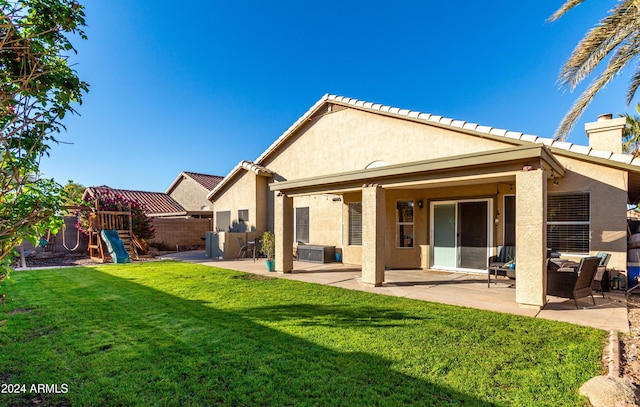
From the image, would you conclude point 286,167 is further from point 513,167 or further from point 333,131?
point 513,167

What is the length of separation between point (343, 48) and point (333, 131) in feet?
24.3

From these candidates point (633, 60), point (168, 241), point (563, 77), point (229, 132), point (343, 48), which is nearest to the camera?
point (633, 60)

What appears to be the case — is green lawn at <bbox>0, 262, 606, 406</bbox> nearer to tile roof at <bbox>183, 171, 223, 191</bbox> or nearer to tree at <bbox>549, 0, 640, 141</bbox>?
tree at <bbox>549, 0, 640, 141</bbox>

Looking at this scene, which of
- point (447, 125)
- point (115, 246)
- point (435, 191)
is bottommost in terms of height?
point (115, 246)

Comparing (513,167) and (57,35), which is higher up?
(57,35)

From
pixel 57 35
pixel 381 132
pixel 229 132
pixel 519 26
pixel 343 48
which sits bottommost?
pixel 57 35

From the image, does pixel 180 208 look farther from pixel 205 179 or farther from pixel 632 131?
pixel 632 131

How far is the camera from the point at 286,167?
18.2 m

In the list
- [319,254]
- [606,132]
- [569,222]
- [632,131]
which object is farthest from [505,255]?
[632,131]

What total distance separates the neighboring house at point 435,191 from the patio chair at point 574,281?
0.67 meters

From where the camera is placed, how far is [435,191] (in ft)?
42.5

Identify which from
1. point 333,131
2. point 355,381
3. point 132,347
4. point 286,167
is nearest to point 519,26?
point 333,131

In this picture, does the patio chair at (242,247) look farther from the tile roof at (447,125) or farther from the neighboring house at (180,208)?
the neighboring house at (180,208)

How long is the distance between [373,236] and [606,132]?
7818mm
